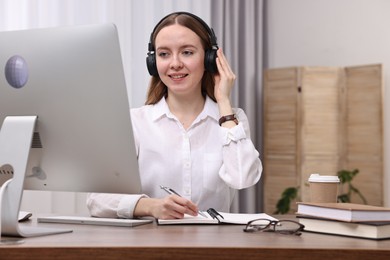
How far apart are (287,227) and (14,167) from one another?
2.14 feet

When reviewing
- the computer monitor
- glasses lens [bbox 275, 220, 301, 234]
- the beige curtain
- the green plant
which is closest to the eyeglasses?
glasses lens [bbox 275, 220, 301, 234]

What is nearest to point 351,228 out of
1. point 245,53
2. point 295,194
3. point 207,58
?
point 207,58

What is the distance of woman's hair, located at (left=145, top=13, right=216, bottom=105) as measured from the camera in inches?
84.4

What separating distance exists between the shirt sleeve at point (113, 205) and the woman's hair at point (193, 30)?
55 centimetres

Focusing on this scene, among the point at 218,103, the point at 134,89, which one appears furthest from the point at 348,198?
the point at 218,103

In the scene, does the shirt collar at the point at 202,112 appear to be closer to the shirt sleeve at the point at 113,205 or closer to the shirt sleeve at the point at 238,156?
the shirt sleeve at the point at 238,156

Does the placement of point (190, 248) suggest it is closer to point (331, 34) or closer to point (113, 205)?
point (113, 205)

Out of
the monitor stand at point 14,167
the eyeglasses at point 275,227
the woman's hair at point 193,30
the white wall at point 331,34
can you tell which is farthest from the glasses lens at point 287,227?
the white wall at point 331,34

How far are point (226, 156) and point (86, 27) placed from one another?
78cm

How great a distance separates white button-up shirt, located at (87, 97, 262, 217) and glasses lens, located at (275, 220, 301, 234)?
39 centimetres

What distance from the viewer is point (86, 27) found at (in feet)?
4.50

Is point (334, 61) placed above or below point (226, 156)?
above

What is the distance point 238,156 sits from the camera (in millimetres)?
1975

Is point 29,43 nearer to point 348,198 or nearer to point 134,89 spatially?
point 134,89
